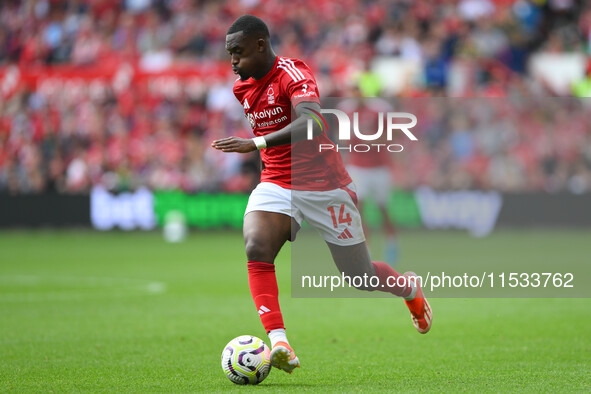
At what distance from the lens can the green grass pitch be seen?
18.8 feet

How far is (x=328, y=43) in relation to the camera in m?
23.4

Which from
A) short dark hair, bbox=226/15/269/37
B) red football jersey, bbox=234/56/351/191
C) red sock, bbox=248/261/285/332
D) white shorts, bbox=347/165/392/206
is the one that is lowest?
white shorts, bbox=347/165/392/206

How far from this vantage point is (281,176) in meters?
6.22

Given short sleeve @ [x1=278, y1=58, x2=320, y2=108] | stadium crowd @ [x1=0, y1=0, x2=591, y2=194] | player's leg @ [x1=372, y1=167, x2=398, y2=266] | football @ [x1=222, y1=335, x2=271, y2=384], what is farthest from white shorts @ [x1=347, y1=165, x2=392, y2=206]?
football @ [x1=222, y1=335, x2=271, y2=384]

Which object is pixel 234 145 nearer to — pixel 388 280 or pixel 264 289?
pixel 264 289

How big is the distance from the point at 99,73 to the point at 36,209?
3.96 metres

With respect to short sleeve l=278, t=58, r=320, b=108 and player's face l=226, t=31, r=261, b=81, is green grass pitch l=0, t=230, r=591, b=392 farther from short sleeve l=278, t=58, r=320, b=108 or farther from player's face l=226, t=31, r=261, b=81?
player's face l=226, t=31, r=261, b=81

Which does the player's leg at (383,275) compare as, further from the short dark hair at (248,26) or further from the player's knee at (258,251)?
the short dark hair at (248,26)

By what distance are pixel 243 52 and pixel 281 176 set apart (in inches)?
35.2

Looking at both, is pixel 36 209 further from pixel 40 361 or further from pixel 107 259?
pixel 40 361

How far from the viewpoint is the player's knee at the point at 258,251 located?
589 centimetres

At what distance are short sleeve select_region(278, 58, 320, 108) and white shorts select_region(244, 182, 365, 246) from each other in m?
0.67

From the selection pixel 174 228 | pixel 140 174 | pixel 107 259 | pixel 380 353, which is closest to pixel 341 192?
pixel 380 353

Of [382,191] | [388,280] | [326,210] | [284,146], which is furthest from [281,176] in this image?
[382,191]
